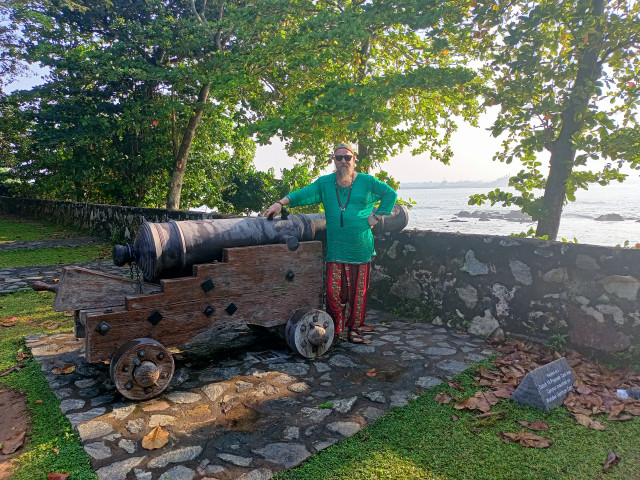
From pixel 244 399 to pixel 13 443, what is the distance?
4.69 ft

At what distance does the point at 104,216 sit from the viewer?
14.5 m

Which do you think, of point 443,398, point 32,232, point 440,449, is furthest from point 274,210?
point 32,232

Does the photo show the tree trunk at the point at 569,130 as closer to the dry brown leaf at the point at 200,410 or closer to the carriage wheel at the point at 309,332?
the carriage wheel at the point at 309,332

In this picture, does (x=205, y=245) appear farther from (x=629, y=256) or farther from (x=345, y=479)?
(x=629, y=256)

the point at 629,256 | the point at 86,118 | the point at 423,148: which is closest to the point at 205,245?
the point at 629,256

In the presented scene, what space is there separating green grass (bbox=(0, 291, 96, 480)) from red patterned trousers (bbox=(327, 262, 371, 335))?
249cm

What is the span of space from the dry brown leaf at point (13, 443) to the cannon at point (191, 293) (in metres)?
0.61

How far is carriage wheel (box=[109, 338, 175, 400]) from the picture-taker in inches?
126

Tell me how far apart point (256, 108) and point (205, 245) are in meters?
11.6

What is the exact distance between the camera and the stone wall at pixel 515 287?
4016 millimetres

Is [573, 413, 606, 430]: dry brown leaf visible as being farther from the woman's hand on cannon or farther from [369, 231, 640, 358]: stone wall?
the woman's hand on cannon

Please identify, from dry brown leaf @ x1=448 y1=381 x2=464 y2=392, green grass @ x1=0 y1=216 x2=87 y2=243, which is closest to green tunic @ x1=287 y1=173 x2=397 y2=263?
dry brown leaf @ x1=448 y1=381 x2=464 y2=392

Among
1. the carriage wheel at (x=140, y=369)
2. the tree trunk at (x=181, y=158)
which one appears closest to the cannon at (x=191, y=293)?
the carriage wheel at (x=140, y=369)

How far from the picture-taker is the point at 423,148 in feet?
33.3
